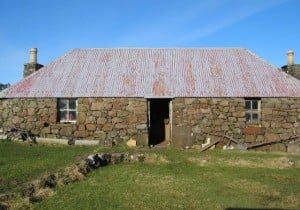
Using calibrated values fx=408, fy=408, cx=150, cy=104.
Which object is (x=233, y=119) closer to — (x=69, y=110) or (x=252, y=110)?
(x=252, y=110)

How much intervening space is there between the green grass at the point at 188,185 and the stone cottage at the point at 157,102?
335cm

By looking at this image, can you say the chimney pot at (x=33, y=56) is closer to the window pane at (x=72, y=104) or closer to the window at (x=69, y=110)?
the window at (x=69, y=110)

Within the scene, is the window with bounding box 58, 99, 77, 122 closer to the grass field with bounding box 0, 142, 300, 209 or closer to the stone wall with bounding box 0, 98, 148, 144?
the stone wall with bounding box 0, 98, 148, 144

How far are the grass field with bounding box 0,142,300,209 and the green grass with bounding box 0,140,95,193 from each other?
0.33 ft

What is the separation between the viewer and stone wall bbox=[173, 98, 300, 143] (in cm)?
1970

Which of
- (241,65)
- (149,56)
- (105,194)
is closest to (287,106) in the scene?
(241,65)

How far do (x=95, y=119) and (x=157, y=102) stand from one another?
11.5ft

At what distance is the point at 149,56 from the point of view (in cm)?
2270

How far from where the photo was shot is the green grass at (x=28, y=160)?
447 inches

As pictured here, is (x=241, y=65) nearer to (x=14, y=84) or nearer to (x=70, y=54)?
(x=70, y=54)

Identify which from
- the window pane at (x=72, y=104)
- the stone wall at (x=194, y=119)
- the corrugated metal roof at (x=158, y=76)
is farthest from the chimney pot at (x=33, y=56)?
the stone wall at (x=194, y=119)

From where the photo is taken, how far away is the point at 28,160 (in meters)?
14.7

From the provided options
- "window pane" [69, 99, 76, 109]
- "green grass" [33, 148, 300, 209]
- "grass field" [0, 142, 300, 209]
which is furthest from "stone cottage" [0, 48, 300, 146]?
"green grass" [33, 148, 300, 209]

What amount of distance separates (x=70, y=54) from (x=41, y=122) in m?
4.84
